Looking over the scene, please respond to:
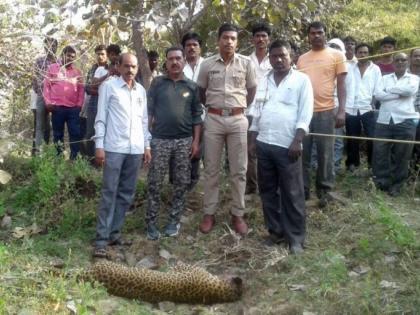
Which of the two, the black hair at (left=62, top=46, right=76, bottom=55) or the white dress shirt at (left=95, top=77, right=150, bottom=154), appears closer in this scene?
the white dress shirt at (left=95, top=77, right=150, bottom=154)

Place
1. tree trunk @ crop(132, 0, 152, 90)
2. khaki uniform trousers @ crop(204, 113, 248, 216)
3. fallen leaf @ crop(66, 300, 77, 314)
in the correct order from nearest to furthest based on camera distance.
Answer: fallen leaf @ crop(66, 300, 77, 314)
khaki uniform trousers @ crop(204, 113, 248, 216)
tree trunk @ crop(132, 0, 152, 90)

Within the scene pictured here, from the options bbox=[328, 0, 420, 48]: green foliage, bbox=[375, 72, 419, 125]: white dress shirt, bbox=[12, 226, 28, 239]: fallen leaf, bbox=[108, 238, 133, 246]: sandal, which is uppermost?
bbox=[328, 0, 420, 48]: green foliage

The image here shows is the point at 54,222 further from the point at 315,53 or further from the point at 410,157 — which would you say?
the point at 410,157

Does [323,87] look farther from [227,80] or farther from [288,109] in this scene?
[227,80]

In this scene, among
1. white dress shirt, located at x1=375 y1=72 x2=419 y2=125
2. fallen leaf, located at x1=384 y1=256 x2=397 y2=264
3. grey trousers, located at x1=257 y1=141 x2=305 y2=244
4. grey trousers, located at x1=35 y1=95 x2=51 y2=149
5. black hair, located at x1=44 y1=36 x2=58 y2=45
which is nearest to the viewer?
fallen leaf, located at x1=384 y1=256 x2=397 y2=264

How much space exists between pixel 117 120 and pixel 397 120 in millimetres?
3204

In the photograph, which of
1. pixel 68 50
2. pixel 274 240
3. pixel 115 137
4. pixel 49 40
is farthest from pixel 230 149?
pixel 68 50

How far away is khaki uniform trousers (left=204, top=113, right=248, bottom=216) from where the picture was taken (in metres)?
5.33

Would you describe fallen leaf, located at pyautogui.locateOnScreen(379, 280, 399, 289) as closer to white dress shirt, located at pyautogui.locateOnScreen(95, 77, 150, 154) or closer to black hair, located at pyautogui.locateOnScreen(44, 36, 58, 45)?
white dress shirt, located at pyautogui.locateOnScreen(95, 77, 150, 154)

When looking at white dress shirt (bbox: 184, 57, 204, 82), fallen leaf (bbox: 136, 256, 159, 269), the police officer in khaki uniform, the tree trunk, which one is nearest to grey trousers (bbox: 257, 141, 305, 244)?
the police officer in khaki uniform

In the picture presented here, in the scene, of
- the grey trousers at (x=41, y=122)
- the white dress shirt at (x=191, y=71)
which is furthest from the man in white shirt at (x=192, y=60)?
the grey trousers at (x=41, y=122)

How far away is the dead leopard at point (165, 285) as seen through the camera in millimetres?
4453

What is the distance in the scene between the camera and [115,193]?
5137mm

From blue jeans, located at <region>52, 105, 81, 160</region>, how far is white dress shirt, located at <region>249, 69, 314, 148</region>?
3224mm
